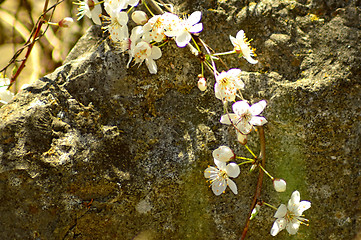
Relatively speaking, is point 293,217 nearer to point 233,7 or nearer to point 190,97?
point 190,97

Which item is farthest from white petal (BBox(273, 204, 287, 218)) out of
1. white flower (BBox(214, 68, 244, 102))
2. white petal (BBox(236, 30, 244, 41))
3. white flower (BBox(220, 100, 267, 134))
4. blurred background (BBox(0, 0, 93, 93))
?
blurred background (BBox(0, 0, 93, 93))

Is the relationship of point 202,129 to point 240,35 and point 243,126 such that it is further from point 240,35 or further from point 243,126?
point 240,35

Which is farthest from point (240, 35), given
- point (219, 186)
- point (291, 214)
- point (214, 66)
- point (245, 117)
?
point (291, 214)

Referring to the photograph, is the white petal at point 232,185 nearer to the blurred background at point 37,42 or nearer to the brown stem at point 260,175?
the brown stem at point 260,175

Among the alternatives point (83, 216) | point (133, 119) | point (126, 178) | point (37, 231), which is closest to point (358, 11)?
point (133, 119)

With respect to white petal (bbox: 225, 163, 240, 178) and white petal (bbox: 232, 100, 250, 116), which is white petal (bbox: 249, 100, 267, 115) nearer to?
white petal (bbox: 232, 100, 250, 116)

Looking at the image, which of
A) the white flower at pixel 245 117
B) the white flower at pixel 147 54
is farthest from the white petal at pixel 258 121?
the white flower at pixel 147 54

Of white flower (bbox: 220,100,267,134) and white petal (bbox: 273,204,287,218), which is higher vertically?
white flower (bbox: 220,100,267,134)
